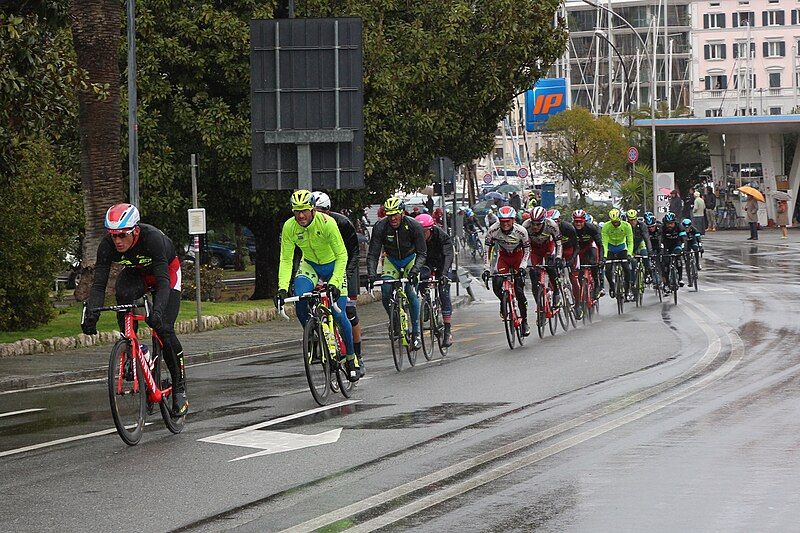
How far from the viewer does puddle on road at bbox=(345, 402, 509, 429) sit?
1207cm

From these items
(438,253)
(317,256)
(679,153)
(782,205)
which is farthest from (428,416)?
(679,153)

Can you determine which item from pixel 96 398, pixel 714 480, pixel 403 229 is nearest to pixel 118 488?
pixel 714 480

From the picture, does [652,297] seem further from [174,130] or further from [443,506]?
[443,506]

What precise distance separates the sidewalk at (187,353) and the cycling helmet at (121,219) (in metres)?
6.07

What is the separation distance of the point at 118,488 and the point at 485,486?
2.31 meters

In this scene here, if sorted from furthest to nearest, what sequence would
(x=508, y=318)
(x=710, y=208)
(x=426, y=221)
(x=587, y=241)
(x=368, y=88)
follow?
(x=710, y=208)
(x=368, y=88)
(x=587, y=241)
(x=508, y=318)
(x=426, y=221)

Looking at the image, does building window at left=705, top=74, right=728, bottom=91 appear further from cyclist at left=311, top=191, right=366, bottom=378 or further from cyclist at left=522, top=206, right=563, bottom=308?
cyclist at left=311, top=191, right=366, bottom=378

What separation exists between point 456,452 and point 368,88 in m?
22.2

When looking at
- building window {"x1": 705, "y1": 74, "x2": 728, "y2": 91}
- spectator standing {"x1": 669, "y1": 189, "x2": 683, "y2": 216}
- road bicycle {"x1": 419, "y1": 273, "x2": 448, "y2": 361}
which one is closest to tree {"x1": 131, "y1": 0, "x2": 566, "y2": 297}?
road bicycle {"x1": 419, "y1": 273, "x2": 448, "y2": 361}

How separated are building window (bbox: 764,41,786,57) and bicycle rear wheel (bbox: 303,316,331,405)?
429 ft

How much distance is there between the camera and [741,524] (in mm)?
7672

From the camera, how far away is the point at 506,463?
982 centimetres

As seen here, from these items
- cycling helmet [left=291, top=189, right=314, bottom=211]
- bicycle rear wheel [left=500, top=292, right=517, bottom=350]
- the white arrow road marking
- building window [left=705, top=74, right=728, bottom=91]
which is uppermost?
building window [left=705, top=74, right=728, bottom=91]

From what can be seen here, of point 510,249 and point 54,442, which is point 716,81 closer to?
point 510,249
